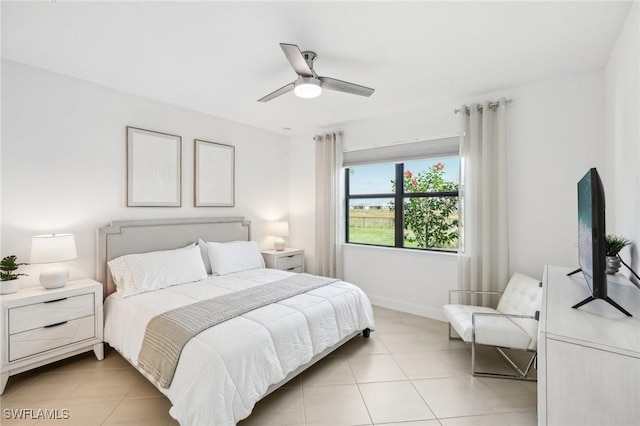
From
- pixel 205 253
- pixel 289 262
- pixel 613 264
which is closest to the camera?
pixel 613 264

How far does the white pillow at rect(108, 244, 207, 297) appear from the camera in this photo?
8.80ft

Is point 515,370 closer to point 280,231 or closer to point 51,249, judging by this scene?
point 280,231

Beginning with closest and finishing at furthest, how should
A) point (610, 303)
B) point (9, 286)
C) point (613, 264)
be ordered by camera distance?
point (610, 303) < point (613, 264) < point (9, 286)

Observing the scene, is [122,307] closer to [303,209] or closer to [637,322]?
[303,209]

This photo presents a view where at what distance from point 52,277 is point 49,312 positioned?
0.28 meters

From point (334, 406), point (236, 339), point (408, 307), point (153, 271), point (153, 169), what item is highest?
point (153, 169)

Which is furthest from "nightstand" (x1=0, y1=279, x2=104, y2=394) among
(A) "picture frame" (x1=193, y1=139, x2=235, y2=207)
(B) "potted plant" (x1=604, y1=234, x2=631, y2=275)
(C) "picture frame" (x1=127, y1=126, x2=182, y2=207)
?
(B) "potted plant" (x1=604, y1=234, x2=631, y2=275)

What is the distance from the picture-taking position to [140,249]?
314cm

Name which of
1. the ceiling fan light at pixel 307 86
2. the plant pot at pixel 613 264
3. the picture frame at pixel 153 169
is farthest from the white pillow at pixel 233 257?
the plant pot at pixel 613 264

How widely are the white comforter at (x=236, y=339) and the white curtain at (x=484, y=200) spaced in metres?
1.28

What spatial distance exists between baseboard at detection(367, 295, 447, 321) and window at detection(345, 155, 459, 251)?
0.75m

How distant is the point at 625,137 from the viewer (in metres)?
1.98

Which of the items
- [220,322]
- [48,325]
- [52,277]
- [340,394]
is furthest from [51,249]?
[340,394]

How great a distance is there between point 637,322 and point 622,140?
1.55 meters
